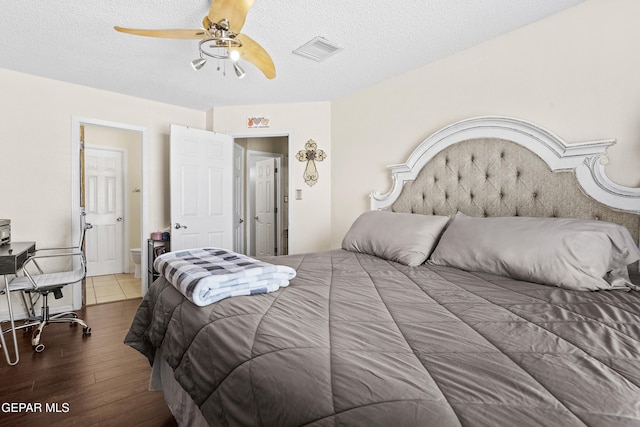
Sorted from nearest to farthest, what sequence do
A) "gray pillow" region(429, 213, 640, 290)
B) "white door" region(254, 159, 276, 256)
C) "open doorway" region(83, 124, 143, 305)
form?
"gray pillow" region(429, 213, 640, 290) < "open doorway" region(83, 124, 143, 305) < "white door" region(254, 159, 276, 256)

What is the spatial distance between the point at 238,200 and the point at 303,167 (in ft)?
4.68

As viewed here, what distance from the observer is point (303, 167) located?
3650 millimetres

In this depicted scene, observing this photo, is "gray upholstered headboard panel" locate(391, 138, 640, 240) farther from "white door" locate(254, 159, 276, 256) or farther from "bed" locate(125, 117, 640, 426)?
"white door" locate(254, 159, 276, 256)

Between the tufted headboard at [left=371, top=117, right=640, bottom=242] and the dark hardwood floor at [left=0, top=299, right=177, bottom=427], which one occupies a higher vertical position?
the tufted headboard at [left=371, top=117, right=640, bottom=242]

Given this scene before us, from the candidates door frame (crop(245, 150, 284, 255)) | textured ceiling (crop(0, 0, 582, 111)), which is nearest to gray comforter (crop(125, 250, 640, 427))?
textured ceiling (crop(0, 0, 582, 111))

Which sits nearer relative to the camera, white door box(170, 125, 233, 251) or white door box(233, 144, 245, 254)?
white door box(170, 125, 233, 251)

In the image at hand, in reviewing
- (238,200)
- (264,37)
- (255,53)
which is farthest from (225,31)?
(238,200)

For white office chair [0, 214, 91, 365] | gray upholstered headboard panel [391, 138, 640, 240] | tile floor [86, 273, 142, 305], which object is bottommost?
tile floor [86, 273, 142, 305]

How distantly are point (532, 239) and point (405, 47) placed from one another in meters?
1.68

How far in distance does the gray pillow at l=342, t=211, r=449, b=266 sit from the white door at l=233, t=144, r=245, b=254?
2420 mm

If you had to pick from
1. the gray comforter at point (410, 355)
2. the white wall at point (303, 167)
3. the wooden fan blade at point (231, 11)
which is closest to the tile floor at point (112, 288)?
the white wall at point (303, 167)

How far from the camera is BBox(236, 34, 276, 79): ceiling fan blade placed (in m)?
1.88

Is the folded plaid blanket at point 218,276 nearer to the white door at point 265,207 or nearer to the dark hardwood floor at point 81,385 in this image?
the dark hardwood floor at point 81,385

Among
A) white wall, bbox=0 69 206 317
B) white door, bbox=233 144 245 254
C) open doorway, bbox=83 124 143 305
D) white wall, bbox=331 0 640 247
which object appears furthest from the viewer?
open doorway, bbox=83 124 143 305
